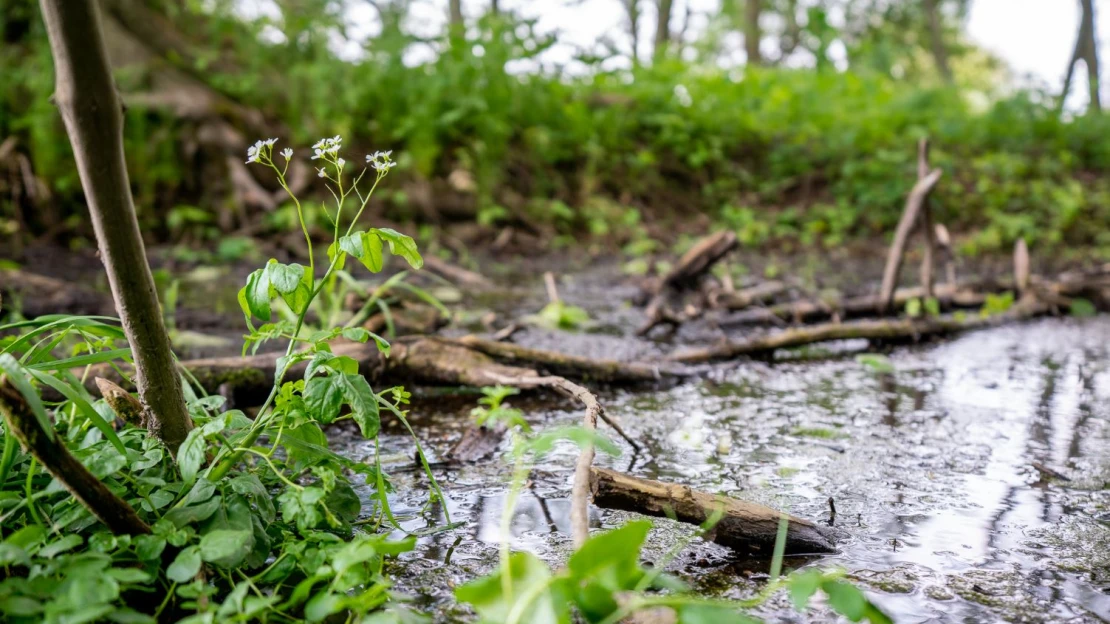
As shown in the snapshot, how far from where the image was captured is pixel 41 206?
6.36 m

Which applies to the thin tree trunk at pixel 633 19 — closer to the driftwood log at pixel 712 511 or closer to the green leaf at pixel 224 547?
the driftwood log at pixel 712 511

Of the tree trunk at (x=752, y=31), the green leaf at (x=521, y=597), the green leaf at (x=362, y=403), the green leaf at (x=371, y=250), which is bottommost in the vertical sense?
the green leaf at (x=521, y=597)

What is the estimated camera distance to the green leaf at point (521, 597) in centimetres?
101

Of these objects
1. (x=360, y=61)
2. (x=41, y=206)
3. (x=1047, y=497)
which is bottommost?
(x=1047, y=497)

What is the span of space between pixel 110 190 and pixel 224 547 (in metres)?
0.69

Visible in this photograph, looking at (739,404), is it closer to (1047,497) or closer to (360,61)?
(1047,497)

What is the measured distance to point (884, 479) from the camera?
2.21m

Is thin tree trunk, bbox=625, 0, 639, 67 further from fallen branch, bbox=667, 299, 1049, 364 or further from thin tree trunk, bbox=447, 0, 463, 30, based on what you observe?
fallen branch, bbox=667, 299, 1049, 364

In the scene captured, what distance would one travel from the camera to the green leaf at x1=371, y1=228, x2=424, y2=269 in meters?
1.44

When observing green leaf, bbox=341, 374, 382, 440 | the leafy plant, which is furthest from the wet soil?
green leaf, bbox=341, 374, 382, 440

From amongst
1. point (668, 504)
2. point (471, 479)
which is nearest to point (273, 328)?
point (471, 479)

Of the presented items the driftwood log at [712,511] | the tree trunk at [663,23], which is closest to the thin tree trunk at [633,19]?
the tree trunk at [663,23]

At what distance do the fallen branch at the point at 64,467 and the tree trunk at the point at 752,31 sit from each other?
14384mm

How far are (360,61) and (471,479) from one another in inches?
279
